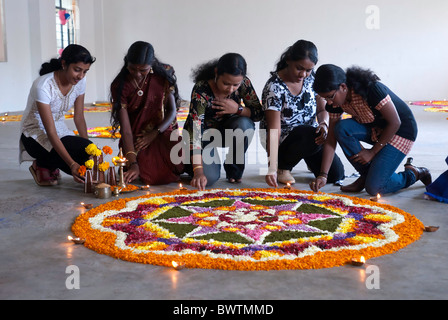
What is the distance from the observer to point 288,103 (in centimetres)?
408

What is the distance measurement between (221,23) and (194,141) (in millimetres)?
10142

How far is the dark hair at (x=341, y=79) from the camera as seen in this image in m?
3.35

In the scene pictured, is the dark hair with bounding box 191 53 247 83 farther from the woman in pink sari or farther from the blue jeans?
the blue jeans

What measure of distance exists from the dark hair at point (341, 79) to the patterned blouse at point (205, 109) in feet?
2.46

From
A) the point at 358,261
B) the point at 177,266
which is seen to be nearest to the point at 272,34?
the point at 358,261

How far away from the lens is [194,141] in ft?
12.6

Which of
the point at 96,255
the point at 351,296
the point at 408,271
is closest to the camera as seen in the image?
the point at 351,296

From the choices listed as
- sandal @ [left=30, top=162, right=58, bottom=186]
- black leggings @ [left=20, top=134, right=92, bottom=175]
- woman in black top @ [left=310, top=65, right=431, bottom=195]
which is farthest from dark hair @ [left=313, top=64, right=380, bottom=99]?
sandal @ [left=30, top=162, right=58, bottom=186]

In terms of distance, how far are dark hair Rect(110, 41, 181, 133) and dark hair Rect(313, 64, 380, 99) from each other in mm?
1251

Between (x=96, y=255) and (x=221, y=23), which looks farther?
(x=221, y=23)

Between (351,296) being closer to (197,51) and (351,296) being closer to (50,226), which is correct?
(50,226)

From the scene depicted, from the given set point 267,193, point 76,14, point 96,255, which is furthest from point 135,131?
point 76,14

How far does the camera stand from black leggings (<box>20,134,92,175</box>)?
13.2 feet

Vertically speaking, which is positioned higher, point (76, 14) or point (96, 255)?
point (76, 14)
